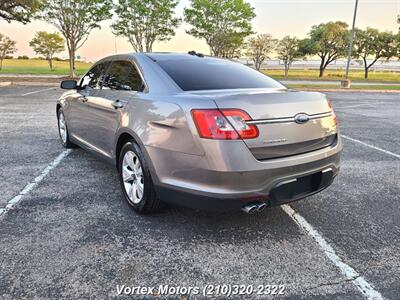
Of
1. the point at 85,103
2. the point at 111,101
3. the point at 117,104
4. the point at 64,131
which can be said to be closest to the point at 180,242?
the point at 117,104

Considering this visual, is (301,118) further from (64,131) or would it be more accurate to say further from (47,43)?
(47,43)

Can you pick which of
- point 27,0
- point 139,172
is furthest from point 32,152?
point 27,0

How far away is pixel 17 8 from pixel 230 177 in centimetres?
2304

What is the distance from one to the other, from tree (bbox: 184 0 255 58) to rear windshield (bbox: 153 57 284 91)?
92.3 ft

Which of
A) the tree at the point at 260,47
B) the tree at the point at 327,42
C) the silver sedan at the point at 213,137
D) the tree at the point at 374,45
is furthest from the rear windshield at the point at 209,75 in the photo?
the tree at the point at 374,45

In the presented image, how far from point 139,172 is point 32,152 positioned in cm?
306

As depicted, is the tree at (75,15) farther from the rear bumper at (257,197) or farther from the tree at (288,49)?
the tree at (288,49)

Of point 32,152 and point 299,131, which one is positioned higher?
point 299,131

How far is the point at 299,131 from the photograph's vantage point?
9.33 feet

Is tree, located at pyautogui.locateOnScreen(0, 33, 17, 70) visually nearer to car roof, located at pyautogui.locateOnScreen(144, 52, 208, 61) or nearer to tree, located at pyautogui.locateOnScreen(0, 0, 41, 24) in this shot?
tree, located at pyautogui.locateOnScreen(0, 0, 41, 24)

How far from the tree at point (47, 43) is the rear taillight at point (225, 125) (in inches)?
2142

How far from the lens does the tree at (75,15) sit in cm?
2250

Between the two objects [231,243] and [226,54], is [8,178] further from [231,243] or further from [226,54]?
[226,54]

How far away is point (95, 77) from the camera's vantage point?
15.1 feet
